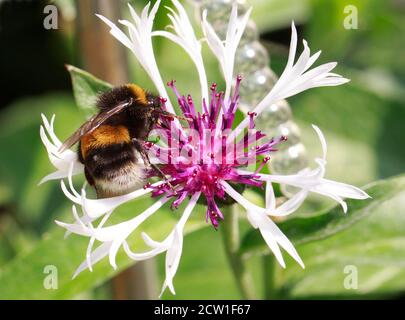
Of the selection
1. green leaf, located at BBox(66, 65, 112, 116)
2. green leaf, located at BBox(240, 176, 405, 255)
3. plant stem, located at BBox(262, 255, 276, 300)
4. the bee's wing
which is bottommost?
plant stem, located at BBox(262, 255, 276, 300)

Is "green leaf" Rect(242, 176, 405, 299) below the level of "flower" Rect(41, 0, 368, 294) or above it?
below

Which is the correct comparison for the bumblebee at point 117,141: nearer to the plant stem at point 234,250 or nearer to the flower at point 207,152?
the flower at point 207,152

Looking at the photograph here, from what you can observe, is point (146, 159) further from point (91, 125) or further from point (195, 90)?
point (195, 90)

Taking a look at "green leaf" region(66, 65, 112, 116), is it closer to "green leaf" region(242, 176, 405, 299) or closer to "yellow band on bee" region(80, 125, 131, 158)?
"yellow band on bee" region(80, 125, 131, 158)

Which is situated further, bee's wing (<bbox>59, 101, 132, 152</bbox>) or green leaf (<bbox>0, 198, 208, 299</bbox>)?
green leaf (<bbox>0, 198, 208, 299</bbox>)

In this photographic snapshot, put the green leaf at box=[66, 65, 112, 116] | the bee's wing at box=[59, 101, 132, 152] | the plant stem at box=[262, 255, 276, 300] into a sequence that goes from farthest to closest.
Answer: the plant stem at box=[262, 255, 276, 300]
the green leaf at box=[66, 65, 112, 116]
the bee's wing at box=[59, 101, 132, 152]

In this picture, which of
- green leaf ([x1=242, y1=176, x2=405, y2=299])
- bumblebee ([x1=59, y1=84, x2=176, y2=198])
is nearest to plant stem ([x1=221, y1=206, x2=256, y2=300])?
green leaf ([x1=242, y1=176, x2=405, y2=299])

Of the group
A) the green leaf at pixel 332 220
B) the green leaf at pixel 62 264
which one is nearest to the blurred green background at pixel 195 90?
the green leaf at pixel 62 264
